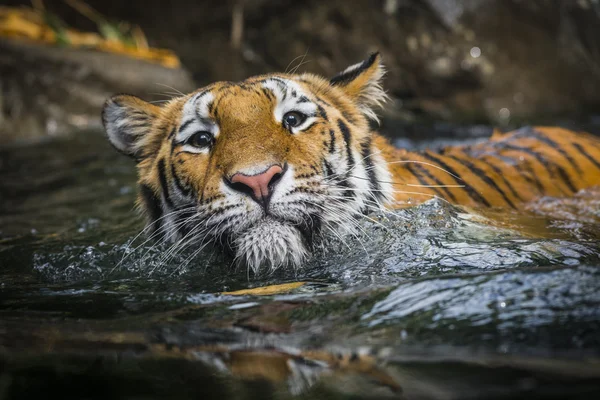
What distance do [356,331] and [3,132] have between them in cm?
555

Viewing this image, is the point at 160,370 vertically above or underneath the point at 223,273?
underneath

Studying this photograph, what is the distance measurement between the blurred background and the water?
11.5ft

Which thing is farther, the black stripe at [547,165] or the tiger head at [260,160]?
the black stripe at [547,165]

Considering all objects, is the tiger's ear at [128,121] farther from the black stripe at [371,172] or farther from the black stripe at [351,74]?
the black stripe at [371,172]

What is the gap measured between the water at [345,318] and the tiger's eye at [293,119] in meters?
0.48

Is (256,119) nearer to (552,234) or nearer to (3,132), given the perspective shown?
(552,234)

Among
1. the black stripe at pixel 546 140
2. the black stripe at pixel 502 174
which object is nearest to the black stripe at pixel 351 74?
the black stripe at pixel 502 174

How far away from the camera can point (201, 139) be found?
271 centimetres

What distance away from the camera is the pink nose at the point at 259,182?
2291mm

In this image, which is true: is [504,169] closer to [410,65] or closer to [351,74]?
[351,74]

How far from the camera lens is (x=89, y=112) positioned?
6875 millimetres

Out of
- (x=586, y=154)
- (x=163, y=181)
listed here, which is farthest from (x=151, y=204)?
(x=586, y=154)

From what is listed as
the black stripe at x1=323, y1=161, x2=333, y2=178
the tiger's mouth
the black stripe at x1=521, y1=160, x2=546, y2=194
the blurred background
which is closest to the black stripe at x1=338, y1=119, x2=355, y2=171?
the black stripe at x1=323, y1=161, x2=333, y2=178

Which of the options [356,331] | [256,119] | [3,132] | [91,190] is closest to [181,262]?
[256,119]
